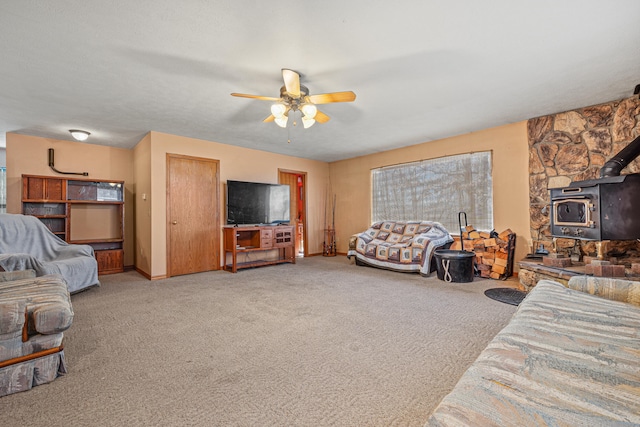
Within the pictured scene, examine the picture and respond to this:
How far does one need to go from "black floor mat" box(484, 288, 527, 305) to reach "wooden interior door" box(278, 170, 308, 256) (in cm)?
408

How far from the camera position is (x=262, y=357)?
1903 millimetres

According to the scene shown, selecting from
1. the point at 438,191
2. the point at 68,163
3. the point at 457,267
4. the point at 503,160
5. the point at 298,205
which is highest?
the point at 68,163

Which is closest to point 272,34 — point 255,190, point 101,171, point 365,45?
point 365,45

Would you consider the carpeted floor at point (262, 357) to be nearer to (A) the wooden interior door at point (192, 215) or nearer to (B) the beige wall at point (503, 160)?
(A) the wooden interior door at point (192, 215)

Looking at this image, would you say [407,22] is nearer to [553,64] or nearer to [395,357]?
[553,64]

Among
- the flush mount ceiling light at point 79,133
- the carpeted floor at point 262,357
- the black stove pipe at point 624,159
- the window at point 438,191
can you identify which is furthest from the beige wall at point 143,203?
the black stove pipe at point 624,159

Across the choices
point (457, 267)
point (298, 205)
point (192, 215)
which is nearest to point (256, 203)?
point (192, 215)

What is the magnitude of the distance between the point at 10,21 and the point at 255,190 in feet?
12.0

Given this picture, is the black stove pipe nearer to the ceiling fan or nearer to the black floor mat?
the black floor mat

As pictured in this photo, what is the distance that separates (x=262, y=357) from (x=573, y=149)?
179 inches

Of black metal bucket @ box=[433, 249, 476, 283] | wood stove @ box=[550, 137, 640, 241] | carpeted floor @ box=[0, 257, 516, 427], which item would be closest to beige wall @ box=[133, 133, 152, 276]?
carpeted floor @ box=[0, 257, 516, 427]

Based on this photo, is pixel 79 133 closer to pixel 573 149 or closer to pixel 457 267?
pixel 457 267

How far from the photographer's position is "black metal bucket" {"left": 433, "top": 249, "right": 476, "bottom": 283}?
155 inches

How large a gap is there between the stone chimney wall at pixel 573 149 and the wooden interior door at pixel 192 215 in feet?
16.8
